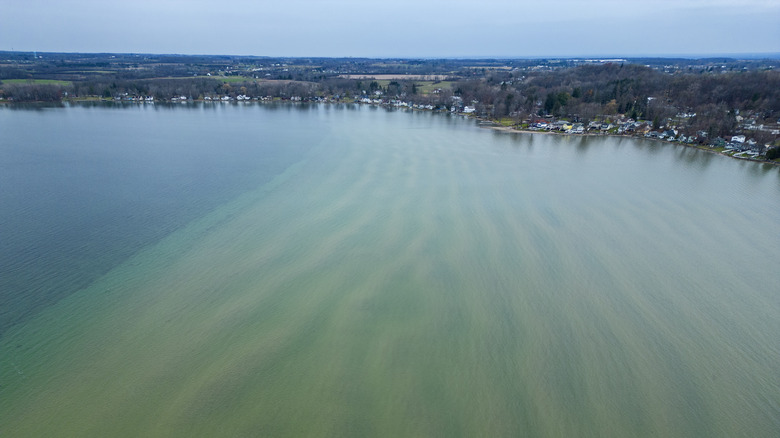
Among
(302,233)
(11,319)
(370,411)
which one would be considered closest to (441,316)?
(370,411)

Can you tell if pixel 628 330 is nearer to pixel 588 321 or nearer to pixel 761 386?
pixel 588 321

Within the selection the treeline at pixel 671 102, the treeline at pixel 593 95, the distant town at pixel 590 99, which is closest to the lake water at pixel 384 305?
the distant town at pixel 590 99

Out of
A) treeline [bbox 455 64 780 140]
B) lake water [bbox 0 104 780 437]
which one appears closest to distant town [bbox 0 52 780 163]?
treeline [bbox 455 64 780 140]

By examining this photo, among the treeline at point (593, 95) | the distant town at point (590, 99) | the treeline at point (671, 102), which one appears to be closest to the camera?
the distant town at point (590, 99)

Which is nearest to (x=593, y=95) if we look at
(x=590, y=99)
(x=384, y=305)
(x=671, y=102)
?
(x=590, y=99)

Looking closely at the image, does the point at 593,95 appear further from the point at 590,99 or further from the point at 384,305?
the point at 384,305

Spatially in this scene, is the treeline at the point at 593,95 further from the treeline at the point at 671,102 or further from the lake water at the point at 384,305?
the lake water at the point at 384,305

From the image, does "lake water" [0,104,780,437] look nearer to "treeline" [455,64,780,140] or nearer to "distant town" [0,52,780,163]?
"distant town" [0,52,780,163]

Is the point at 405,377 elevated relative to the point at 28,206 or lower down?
lower down
